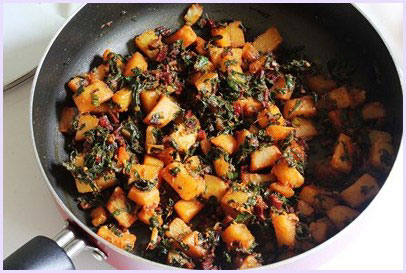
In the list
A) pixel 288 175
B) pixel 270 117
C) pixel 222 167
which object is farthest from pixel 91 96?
pixel 288 175

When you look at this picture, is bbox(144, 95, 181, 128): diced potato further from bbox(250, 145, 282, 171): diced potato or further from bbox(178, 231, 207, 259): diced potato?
bbox(178, 231, 207, 259): diced potato

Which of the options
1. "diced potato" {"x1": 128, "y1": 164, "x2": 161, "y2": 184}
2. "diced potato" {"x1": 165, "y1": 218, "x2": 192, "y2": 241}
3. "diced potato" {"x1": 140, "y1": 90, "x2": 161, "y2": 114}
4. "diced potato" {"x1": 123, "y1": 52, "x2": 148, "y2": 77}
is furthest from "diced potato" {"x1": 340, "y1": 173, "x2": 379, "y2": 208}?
Result: "diced potato" {"x1": 123, "y1": 52, "x2": 148, "y2": 77}

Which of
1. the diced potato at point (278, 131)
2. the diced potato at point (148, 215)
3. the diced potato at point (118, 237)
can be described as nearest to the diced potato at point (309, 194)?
the diced potato at point (278, 131)

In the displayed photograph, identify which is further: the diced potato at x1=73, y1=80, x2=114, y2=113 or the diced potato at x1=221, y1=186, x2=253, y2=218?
the diced potato at x1=73, y1=80, x2=114, y2=113

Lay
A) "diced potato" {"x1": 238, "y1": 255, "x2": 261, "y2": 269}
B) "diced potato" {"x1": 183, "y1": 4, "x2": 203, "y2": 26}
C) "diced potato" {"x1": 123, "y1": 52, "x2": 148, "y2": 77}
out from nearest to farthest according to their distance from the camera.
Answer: "diced potato" {"x1": 238, "y1": 255, "x2": 261, "y2": 269}, "diced potato" {"x1": 123, "y1": 52, "x2": 148, "y2": 77}, "diced potato" {"x1": 183, "y1": 4, "x2": 203, "y2": 26}

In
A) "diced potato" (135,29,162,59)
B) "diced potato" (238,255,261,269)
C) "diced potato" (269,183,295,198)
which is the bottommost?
"diced potato" (238,255,261,269)

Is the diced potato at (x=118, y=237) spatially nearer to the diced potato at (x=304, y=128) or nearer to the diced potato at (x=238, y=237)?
the diced potato at (x=238, y=237)
